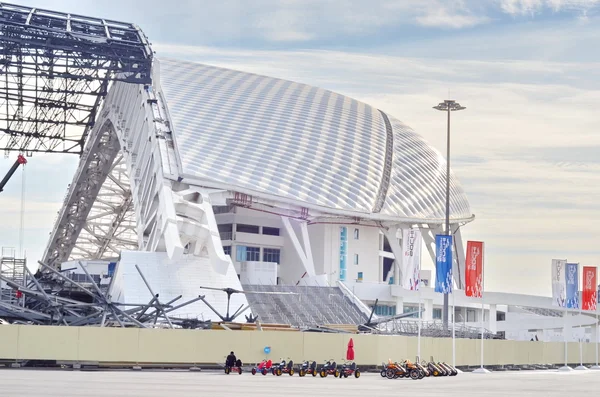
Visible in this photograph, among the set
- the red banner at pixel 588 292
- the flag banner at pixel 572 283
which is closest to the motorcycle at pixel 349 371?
the flag banner at pixel 572 283

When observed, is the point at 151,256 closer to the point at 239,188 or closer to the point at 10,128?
the point at 239,188

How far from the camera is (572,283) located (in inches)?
2576

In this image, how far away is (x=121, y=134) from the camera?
8569 centimetres

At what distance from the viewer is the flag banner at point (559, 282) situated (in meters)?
63.8

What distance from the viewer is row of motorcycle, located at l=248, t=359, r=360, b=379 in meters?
44.2

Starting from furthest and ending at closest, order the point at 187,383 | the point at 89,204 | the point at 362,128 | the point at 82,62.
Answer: the point at 89,204
the point at 362,128
the point at 82,62
the point at 187,383

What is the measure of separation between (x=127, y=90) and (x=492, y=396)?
194 ft

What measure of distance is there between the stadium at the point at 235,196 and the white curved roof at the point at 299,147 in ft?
0.56

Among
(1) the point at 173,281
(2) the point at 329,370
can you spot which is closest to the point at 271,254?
(1) the point at 173,281

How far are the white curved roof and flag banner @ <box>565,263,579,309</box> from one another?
22311 millimetres

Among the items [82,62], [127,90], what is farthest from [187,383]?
[127,90]

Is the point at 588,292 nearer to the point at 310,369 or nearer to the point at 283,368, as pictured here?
the point at 310,369

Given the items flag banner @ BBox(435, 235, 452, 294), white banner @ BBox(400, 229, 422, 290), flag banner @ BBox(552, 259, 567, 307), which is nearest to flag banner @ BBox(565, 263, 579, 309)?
flag banner @ BBox(552, 259, 567, 307)

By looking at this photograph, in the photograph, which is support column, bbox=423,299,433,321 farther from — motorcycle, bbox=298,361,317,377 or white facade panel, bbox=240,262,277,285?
motorcycle, bbox=298,361,317,377
